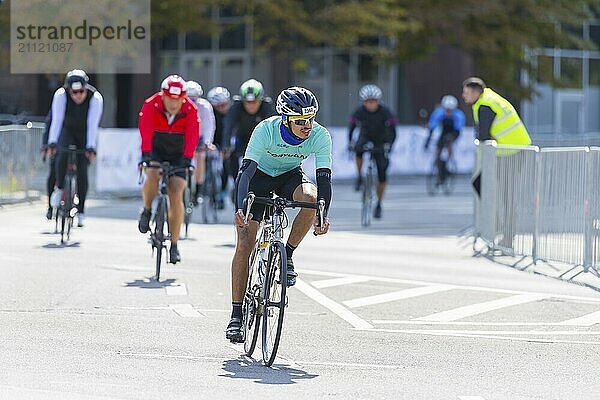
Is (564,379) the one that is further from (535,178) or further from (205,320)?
(535,178)

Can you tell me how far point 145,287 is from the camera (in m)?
12.2

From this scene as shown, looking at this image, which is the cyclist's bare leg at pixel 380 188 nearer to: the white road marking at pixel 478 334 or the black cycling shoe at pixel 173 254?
the black cycling shoe at pixel 173 254

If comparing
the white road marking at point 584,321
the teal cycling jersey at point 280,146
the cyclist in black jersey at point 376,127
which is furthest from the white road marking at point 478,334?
the cyclist in black jersey at point 376,127

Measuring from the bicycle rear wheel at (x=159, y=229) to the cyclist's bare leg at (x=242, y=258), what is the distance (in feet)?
12.3

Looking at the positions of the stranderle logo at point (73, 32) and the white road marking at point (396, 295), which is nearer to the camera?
the white road marking at point (396, 295)

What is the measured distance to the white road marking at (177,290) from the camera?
11.8 metres

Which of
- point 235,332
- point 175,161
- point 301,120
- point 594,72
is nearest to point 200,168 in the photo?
point 175,161

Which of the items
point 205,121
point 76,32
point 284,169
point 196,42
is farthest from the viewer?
point 196,42

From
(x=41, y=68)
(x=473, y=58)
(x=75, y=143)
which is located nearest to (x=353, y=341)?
(x=75, y=143)

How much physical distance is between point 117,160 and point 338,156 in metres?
7.12

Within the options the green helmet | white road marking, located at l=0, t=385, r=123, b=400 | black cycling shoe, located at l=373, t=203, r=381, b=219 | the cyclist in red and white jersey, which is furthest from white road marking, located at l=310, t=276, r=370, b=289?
black cycling shoe, located at l=373, t=203, r=381, b=219

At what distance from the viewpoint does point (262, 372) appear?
8195mm

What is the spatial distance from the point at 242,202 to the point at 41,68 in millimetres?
28246

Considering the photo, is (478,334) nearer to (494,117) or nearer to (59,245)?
(494,117)
